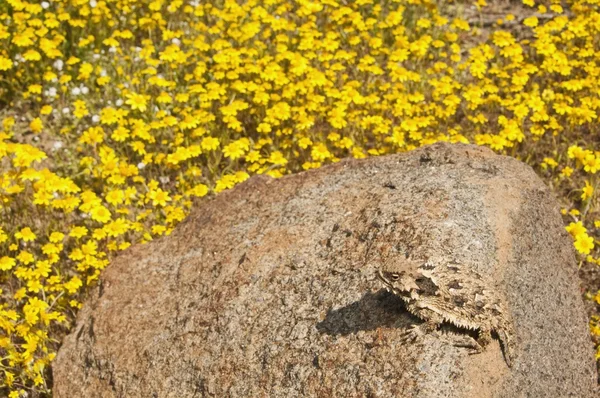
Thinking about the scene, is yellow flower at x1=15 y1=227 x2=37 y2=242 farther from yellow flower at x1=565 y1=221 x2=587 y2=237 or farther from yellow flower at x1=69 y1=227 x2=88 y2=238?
yellow flower at x1=565 y1=221 x2=587 y2=237

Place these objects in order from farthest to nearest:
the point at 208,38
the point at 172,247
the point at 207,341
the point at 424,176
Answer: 1. the point at 208,38
2. the point at 172,247
3. the point at 424,176
4. the point at 207,341

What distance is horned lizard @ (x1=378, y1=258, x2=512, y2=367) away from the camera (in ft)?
12.1

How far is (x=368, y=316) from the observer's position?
3.98 m

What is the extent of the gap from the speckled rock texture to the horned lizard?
0.08 meters

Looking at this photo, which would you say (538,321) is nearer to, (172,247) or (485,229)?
(485,229)

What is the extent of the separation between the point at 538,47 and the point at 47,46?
6603 mm

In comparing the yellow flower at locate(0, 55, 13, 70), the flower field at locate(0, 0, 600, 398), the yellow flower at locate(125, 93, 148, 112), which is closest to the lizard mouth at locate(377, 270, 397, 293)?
the flower field at locate(0, 0, 600, 398)

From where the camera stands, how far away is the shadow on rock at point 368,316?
3877mm

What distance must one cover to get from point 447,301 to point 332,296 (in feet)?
2.71

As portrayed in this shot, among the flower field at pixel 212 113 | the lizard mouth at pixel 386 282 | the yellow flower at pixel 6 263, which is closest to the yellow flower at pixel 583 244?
the flower field at pixel 212 113

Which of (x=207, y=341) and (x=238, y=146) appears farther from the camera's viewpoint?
(x=238, y=146)

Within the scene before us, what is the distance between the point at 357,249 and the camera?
4484 mm

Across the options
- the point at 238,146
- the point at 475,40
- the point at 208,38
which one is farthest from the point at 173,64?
the point at 475,40

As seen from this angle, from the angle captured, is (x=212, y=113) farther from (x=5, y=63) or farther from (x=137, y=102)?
(x=5, y=63)
